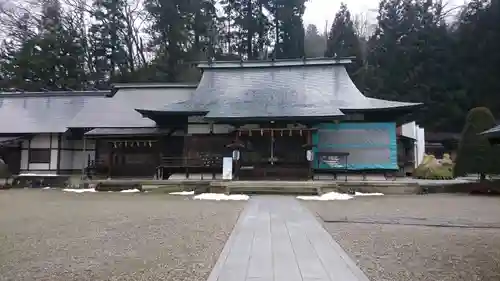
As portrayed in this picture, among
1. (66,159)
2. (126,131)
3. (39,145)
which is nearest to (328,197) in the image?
(126,131)

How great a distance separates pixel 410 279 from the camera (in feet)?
13.5

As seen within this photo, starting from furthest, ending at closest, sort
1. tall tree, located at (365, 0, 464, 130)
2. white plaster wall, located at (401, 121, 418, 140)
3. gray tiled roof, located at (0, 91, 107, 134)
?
1. tall tree, located at (365, 0, 464, 130)
2. white plaster wall, located at (401, 121, 418, 140)
3. gray tiled roof, located at (0, 91, 107, 134)

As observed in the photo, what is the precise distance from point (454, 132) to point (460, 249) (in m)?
31.5

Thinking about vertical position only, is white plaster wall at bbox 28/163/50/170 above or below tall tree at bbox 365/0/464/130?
below

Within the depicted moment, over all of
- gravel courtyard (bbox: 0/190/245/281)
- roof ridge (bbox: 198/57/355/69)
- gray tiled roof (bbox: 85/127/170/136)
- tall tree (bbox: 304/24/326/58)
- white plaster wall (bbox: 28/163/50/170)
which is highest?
tall tree (bbox: 304/24/326/58)

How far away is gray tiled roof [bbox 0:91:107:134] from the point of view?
2198 cm

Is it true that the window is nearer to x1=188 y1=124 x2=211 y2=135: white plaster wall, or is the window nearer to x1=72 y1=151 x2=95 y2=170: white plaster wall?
x1=72 y1=151 x2=95 y2=170: white plaster wall

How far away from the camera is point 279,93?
67.7 feet

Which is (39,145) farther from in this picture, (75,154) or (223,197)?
(223,197)

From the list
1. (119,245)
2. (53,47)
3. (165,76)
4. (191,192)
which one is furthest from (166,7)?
(119,245)

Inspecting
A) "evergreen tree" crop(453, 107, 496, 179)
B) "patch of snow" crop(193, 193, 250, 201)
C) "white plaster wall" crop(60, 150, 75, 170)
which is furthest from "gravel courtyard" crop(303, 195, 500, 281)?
"white plaster wall" crop(60, 150, 75, 170)

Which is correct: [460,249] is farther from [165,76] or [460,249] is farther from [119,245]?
[165,76]

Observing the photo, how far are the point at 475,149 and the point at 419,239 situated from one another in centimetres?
1188

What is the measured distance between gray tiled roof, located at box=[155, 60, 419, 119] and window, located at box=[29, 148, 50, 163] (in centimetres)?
792
